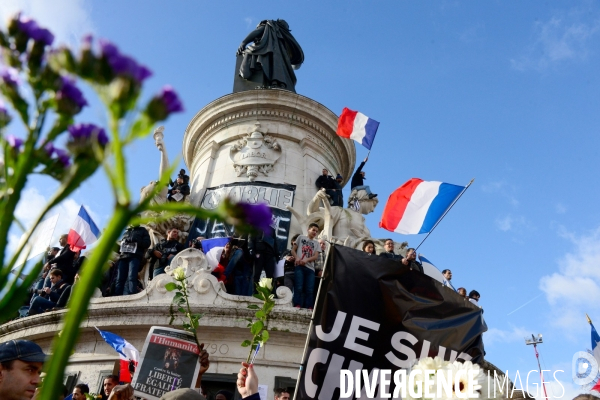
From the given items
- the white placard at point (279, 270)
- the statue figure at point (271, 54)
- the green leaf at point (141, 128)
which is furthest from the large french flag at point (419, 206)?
the green leaf at point (141, 128)

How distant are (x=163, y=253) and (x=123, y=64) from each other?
9.81m

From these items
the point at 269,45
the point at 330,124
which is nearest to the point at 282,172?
the point at 330,124

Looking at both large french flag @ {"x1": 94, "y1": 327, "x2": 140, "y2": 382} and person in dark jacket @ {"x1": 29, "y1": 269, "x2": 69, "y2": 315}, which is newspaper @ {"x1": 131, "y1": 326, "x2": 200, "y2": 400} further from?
person in dark jacket @ {"x1": 29, "y1": 269, "x2": 69, "y2": 315}

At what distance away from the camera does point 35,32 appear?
37.9 inches

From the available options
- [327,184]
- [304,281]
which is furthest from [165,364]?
[327,184]

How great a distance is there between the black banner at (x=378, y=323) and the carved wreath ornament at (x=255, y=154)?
9.61 meters

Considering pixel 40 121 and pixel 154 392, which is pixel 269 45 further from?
pixel 40 121

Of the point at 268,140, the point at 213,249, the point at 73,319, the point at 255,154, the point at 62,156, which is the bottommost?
the point at 73,319

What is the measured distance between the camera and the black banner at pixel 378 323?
3967mm

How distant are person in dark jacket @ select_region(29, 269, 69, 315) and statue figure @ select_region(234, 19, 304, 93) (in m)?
10.7

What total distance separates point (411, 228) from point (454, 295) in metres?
6.27

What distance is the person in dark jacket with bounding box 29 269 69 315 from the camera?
9414mm

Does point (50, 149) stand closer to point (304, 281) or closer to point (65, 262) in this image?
point (304, 281)

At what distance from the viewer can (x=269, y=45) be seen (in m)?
20.1
